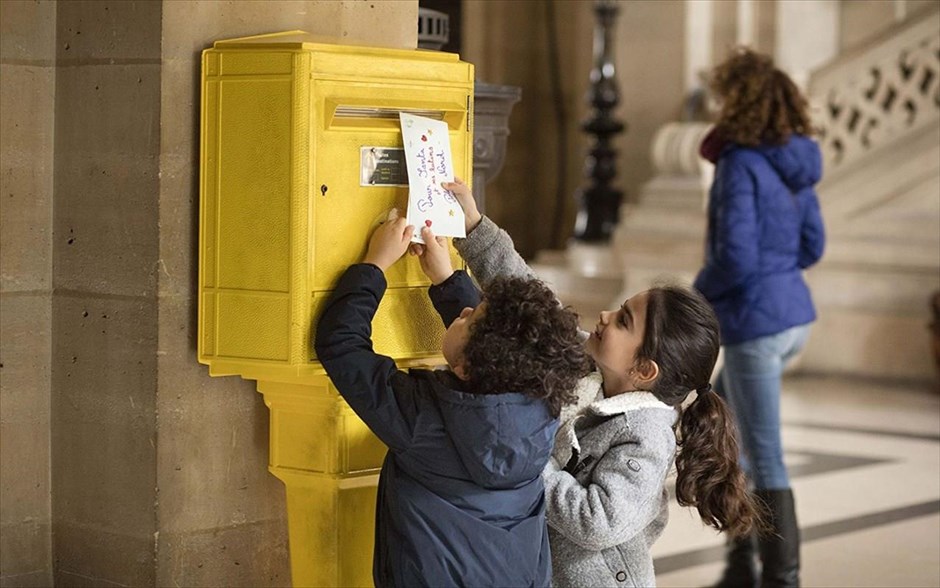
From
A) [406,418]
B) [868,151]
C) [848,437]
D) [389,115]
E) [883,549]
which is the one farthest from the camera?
[868,151]

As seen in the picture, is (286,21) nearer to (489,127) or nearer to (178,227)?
(178,227)

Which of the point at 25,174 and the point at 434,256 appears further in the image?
the point at 25,174

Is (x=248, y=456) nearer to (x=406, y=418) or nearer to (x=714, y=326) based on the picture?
(x=406, y=418)

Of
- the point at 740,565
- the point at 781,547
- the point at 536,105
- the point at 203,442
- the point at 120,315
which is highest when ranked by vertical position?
the point at 536,105

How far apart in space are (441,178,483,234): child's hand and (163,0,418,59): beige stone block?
13.8 inches

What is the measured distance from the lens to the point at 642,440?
2.98 meters

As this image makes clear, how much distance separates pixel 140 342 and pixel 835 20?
8.79 m

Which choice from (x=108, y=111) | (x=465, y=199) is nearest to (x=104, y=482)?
(x=108, y=111)

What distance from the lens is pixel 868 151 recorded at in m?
10.3

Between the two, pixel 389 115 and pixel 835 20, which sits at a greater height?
pixel 835 20

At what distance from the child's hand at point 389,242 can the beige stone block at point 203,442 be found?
1.53 ft

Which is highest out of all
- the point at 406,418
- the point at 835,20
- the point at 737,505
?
the point at 835,20

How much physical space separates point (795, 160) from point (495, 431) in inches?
113

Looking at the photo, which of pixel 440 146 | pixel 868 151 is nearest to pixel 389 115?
pixel 440 146
